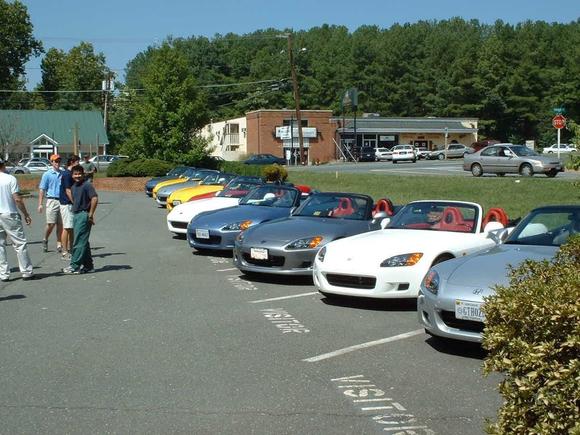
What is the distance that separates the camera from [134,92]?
3526 inches

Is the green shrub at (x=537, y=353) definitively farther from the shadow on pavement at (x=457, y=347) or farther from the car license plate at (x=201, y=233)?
the car license plate at (x=201, y=233)

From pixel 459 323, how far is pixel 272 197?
7.97 meters

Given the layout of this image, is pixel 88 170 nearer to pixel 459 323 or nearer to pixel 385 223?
pixel 385 223

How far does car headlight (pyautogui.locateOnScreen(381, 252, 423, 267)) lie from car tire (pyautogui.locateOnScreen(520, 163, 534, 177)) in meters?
24.1

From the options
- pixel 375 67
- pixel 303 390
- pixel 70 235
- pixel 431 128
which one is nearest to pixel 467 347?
pixel 303 390

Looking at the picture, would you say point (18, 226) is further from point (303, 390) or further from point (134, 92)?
point (134, 92)

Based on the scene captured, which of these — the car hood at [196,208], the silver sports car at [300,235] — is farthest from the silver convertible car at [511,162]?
the silver sports car at [300,235]

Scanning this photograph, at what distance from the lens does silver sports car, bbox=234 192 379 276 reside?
35.1 ft

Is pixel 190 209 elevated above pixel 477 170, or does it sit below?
above

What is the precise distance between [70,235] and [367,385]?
8947mm

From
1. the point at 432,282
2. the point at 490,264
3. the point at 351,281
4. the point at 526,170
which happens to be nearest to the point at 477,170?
the point at 526,170

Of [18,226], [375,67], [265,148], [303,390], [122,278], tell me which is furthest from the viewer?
[375,67]

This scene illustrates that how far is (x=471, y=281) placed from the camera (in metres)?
6.94

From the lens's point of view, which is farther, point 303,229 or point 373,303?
point 303,229
